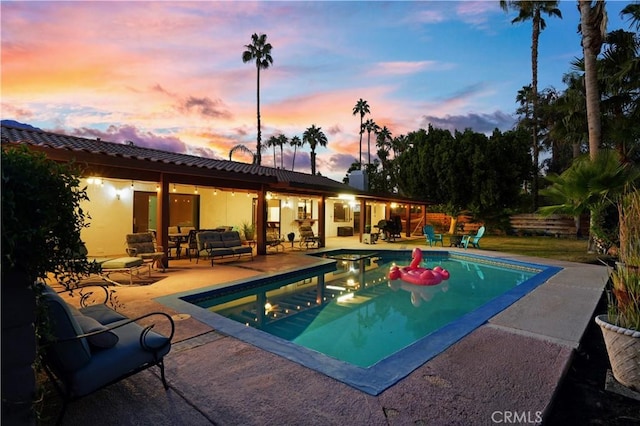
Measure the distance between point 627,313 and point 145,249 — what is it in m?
9.59

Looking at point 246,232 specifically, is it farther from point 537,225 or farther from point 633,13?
point 537,225

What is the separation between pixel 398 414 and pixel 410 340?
313 cm

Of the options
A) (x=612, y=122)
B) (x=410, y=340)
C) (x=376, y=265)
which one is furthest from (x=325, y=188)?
(x=612, y=122)

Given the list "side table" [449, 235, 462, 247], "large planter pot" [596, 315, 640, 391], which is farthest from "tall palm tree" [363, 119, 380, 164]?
"large planter pot" [596, 315, 640, 391]

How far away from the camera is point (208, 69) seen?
11.7 metres

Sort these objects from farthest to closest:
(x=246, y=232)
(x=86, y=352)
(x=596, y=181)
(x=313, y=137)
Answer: (x=313, y=137)
(x=246, y=232)
(x=596, y=181)
(x=86, y=352)

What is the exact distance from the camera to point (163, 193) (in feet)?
29.7

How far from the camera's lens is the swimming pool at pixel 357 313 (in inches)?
146

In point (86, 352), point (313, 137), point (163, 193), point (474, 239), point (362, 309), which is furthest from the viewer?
point (313, 137)

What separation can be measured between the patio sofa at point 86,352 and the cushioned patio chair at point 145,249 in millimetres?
5797

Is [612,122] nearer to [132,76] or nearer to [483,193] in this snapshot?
[483,193]

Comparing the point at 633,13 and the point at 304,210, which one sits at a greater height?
the point at 633,13

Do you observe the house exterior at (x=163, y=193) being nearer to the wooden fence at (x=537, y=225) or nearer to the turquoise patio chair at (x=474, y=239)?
the turquoise patio chair at (x=474, y=239)

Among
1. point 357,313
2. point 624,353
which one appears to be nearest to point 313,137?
point 357,313
